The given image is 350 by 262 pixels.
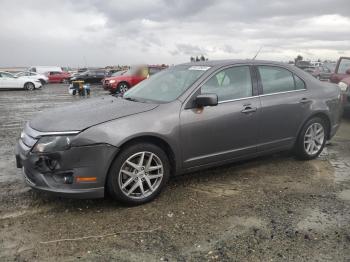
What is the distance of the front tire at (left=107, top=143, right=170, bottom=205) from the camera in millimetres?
4047

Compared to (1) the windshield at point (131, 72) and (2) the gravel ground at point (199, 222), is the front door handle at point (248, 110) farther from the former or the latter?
(1) the windshield at point (131, 72)

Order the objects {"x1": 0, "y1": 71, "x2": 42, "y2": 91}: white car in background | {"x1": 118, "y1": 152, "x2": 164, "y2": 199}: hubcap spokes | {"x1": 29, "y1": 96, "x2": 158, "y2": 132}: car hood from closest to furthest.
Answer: {"x1": 29, "y1": 96, "x2": 158, "y2": 132}: car hood, {"x1": 118, "y1": 152, "x2": 164, "y2": 199}: hubcap spokes, {"x1": 0, "y1": 71, "x2": 42, "y2": 91}: white car in background

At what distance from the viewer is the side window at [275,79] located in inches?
210

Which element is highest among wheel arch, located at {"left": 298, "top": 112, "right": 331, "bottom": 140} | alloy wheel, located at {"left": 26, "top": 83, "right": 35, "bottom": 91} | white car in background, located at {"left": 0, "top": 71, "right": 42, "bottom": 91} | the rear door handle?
the rear door handle

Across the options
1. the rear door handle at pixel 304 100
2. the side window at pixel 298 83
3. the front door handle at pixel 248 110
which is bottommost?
the front door handle at pixel 248 110

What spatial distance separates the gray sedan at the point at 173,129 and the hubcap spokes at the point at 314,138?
0.05 feet

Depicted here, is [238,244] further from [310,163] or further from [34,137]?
[310,163]

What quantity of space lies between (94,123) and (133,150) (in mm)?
493

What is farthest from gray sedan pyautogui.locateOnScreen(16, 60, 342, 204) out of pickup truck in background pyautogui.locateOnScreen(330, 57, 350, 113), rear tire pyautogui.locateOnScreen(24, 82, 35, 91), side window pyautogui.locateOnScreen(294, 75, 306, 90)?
rear tire pyautogui.locateOnScreen(24, 82, 35, 91)

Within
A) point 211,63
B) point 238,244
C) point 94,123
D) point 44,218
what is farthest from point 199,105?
point 44,218

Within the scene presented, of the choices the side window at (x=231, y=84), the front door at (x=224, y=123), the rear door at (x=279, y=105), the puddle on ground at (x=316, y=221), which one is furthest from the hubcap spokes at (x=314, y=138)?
the puddle on ground at (x=316, y=221)

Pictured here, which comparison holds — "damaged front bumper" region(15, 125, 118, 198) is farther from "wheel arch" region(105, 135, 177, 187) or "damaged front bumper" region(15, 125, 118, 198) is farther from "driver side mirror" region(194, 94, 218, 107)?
"driver side mirror" region(194, 94, 218, 107)

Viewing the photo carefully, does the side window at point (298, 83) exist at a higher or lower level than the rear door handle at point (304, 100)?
higher

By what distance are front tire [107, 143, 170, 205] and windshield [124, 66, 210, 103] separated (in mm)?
743
